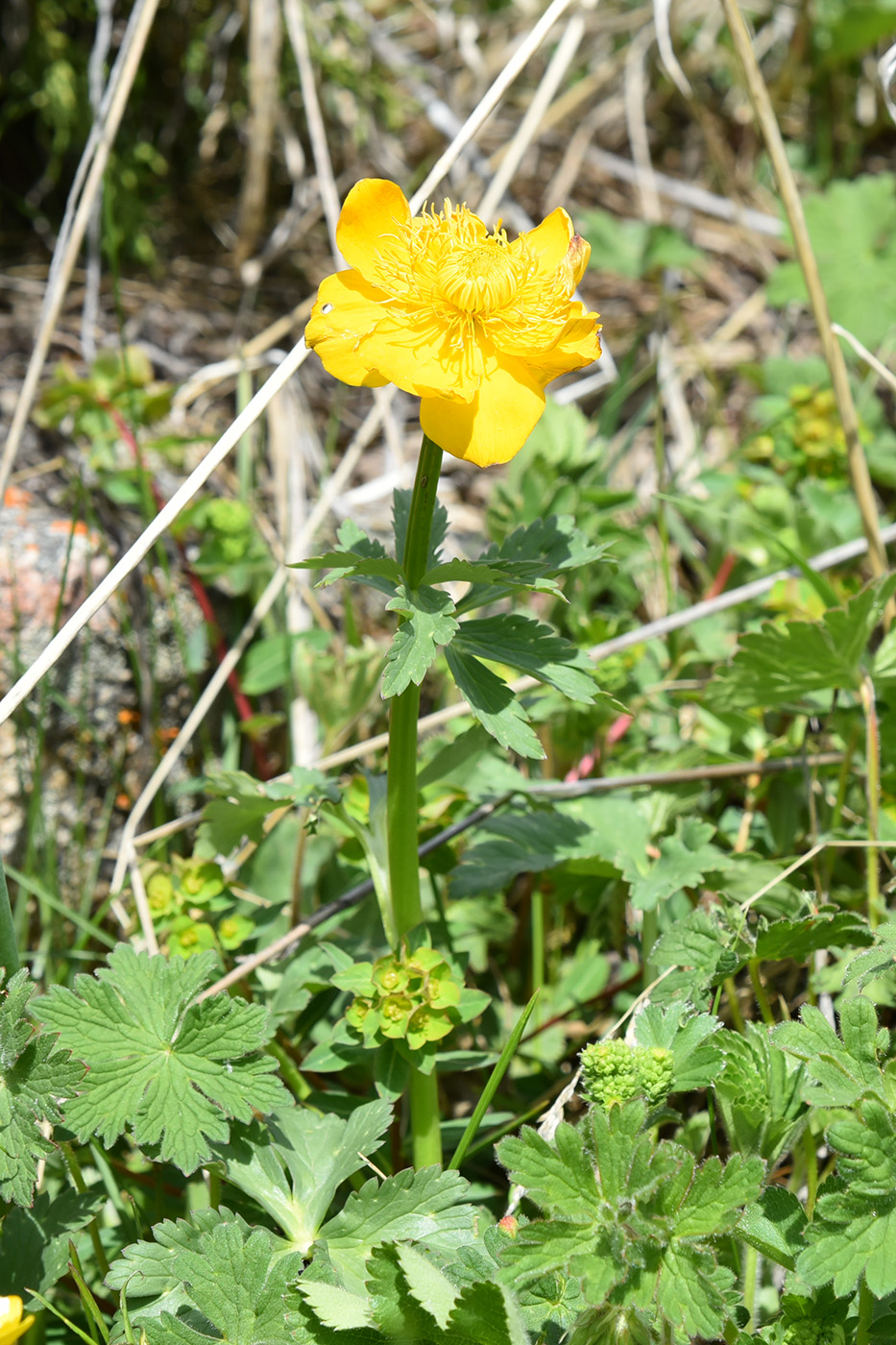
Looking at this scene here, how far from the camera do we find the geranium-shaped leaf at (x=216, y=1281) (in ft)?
4.10

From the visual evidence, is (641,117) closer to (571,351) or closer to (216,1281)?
(571,351)

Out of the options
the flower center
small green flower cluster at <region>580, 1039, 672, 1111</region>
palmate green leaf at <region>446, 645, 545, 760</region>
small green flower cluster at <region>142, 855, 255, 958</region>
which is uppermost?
the flower center

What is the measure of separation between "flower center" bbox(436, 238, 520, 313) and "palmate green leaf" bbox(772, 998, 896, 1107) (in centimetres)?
92

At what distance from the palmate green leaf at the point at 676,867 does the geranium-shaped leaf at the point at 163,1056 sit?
0.65m

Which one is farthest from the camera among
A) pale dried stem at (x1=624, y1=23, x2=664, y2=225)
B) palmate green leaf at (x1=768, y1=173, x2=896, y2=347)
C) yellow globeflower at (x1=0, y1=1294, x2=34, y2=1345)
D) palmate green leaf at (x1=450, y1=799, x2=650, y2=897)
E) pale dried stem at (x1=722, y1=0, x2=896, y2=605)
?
pale dried stem at (x1=624, y1=23, x2=664, y2=225)

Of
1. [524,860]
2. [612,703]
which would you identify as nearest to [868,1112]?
[612,703]

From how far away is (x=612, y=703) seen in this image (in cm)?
142

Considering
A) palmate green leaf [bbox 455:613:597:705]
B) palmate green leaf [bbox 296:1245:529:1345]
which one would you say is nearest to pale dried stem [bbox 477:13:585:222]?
palmate green leaf [bbox 455:613:597:705]

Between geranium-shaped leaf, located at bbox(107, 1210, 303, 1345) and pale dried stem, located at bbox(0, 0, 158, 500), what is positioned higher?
pale dried stem, located at bbox(0, 0, 158, 500)

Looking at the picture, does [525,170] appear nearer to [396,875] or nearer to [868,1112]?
[396,875]

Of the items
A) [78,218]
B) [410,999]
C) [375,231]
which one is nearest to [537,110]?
[78,218]

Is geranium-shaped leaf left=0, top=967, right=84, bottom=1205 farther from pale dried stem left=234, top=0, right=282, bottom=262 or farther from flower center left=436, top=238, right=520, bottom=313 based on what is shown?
pale dried stem left=234, top=0, right=282, bottom=262

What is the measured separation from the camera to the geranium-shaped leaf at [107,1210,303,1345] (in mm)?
1249

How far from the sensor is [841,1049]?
4.15ft
